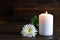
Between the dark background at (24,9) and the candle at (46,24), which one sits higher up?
the dark background at (24,9)

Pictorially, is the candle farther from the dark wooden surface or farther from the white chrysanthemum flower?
the dark wooden surface

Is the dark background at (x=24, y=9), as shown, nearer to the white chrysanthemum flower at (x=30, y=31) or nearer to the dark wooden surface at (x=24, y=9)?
the dark wooden surface at (x=24, y=9)

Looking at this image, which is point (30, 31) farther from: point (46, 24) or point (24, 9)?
point (24, 9)

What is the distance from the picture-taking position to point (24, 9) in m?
1.40

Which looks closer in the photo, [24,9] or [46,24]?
[46,24]

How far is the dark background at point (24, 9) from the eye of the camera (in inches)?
54.8

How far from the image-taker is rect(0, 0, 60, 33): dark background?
139 centimetres

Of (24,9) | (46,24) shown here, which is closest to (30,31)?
(46,24)

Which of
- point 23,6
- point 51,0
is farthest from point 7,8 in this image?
point 51,0

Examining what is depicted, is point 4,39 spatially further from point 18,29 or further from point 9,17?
point 9,17

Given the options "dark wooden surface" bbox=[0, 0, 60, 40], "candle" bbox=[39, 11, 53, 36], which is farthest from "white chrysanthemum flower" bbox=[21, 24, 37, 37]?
"dark wooden surface" bbox=[0, 0, 60, 40]

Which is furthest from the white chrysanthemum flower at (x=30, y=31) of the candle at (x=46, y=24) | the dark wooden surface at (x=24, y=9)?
the dark wooden surface at (x=24, y=9)

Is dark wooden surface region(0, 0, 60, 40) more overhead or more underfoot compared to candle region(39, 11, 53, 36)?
more overhead

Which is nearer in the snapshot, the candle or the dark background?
the candle
